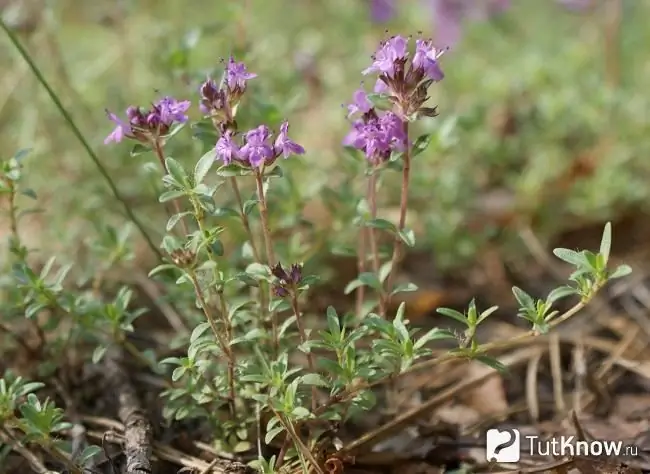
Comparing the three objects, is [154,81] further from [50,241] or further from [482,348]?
[482,348]

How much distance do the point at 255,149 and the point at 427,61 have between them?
0.40 meters

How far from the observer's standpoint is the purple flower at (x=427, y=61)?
1598 mm

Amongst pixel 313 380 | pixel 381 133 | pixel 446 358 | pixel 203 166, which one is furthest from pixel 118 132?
pixel 446 358

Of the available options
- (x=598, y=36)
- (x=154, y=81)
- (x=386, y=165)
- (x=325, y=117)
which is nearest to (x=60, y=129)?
(x=154, y=81)

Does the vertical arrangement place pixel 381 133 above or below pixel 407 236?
above

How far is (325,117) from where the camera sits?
140 inches

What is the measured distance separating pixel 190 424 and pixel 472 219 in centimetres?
151

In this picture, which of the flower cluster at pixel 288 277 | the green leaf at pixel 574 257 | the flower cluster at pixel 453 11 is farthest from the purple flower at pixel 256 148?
the flower cluster at pixel 453 11

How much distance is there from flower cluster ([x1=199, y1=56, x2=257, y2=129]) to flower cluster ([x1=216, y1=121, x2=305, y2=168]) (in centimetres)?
6

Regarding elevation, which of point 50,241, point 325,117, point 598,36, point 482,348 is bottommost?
point 482,348

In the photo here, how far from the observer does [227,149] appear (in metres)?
1.53

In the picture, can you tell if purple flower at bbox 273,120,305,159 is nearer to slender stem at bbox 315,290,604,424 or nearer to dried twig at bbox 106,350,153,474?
slender stem at bbox 315,290,604,424

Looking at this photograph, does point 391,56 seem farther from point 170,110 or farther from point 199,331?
point 199,331

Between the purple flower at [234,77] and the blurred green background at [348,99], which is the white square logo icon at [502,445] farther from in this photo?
the purple flower at [234,77]
